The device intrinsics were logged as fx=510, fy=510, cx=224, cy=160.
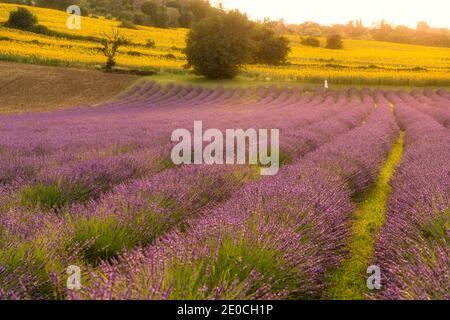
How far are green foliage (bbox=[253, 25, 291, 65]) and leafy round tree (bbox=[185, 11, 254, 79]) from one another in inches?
327

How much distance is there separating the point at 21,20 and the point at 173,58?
14.1 m

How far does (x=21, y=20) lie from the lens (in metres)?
43.2

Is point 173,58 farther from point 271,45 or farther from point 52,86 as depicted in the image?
point 52,86

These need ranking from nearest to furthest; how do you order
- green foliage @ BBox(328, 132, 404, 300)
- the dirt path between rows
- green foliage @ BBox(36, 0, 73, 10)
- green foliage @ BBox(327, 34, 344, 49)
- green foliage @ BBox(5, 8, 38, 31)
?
green foliage @ BBox(328, 132, 404, 300) → the dirt path between rows → green foliage @ BBox(5, 8, 38, 31) → green foliage @ BBox(327, 34, 344, 49) → green foliage @ BBox(36, 0, 73, 10)

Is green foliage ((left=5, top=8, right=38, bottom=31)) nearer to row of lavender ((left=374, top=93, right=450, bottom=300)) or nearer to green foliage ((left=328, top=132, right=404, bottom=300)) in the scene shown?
green foliage ((left=328, top=132, right=404, bottom=300))

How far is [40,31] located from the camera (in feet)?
144

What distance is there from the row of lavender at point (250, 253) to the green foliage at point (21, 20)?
43.9 m

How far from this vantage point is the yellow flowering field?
107 ft

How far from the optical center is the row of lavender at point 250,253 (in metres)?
2.21

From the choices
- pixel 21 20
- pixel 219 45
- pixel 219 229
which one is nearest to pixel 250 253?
pixel 219 229

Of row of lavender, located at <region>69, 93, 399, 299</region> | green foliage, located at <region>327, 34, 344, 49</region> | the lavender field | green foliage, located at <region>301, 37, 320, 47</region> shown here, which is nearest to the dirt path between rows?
the lavender field

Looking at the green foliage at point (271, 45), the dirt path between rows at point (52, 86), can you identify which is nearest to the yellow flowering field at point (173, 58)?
the green foliage at point (271, 45)
